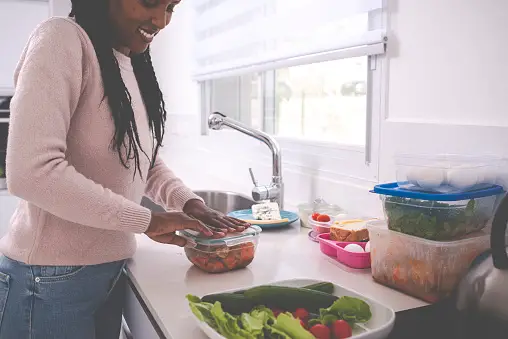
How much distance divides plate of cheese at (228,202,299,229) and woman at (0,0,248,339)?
383 millimetres

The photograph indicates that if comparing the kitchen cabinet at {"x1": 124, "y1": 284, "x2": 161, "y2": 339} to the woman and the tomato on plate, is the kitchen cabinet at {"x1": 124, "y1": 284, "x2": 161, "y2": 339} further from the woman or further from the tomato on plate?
the tomato on plate

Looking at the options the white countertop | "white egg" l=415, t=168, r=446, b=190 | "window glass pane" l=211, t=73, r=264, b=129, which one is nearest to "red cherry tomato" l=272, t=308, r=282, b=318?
the white countertop

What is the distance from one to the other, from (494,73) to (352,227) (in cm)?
46

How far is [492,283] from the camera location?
752 millimetres

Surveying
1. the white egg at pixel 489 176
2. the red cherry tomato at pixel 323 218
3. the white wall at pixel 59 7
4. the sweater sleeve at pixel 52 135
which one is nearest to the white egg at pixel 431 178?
the white egg at pixel 489 176

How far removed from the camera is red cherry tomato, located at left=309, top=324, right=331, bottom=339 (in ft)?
2.43

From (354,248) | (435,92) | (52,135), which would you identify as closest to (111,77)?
(52,135)

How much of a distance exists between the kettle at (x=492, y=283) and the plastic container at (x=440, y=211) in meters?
0.11

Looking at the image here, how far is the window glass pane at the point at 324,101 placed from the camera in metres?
1.63

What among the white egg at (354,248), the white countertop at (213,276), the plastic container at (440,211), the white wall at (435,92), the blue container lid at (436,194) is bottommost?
the white countertop at (213,276)

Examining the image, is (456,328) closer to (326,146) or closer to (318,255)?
(318,255)

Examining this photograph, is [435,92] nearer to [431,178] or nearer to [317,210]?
[431,178]

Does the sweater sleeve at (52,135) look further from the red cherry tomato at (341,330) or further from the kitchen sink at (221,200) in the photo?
the kitchen sink at (221,200)

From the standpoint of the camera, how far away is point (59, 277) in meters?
0.97
